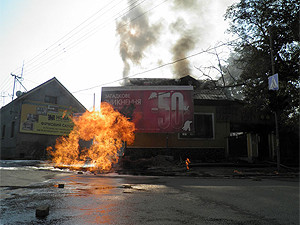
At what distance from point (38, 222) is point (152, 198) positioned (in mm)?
2696

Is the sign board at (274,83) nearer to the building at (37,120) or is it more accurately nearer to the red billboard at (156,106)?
the red billboard at (156,106)

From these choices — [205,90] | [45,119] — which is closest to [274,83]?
[205,90]

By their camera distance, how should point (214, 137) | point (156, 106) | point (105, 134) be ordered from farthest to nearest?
point (214, 137) < point (156, 106) < point (105, 134)

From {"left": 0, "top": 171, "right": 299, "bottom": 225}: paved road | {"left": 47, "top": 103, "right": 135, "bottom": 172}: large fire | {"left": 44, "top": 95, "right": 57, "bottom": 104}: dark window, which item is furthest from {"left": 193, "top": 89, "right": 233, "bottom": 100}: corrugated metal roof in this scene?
{"left": 44, "top": 95, "right": 57, "bottom": 104}: dark window

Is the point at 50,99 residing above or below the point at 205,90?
above

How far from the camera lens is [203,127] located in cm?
1961

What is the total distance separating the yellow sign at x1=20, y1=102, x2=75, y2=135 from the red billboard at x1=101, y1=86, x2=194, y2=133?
36.2 feet

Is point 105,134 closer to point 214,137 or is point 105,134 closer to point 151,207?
point 214,137

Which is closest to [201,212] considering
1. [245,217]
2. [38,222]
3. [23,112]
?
[245,217]

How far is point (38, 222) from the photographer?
3639 millimetres

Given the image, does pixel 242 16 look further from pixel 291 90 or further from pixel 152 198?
pixel 152 198

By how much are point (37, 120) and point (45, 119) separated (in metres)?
0.86

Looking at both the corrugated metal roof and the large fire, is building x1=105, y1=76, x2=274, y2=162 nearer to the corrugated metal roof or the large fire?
the corrugated metal roof

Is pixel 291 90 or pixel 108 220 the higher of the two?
pixel 291 90
